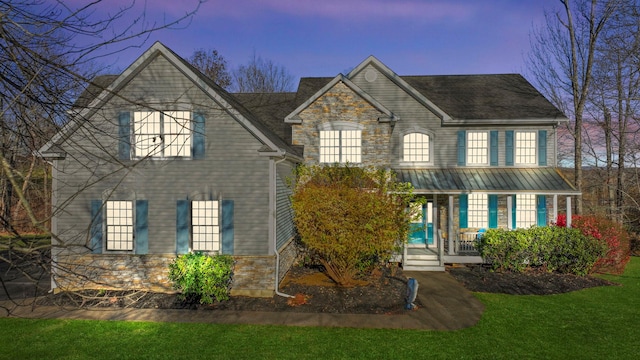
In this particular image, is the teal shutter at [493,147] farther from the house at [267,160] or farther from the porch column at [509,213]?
the porch column at [509,213]

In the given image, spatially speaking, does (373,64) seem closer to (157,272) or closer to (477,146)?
(477,146)

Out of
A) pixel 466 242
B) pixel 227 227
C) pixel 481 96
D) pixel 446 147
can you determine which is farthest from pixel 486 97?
pixel 227 227

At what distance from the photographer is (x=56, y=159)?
12.0m

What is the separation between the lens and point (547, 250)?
550 inches

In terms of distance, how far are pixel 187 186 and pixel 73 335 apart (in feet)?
16.7

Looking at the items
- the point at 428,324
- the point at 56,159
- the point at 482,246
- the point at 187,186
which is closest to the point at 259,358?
the point at 428,324

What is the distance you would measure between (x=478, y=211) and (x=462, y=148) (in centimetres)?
311

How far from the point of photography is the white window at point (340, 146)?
1611cm

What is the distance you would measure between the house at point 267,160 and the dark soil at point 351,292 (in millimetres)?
650

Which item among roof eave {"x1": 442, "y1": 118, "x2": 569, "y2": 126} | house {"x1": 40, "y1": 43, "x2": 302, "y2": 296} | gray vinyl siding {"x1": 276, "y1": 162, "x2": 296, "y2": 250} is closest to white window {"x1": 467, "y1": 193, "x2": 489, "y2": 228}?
roof eave {"x1": 442, "y1": 118, "x2": 569, "y2": 126}

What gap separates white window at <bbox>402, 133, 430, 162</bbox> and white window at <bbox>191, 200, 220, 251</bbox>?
9.66 meters

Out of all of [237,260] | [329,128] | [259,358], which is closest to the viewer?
[259,358]

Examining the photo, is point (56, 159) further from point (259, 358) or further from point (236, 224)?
point (259, 358)

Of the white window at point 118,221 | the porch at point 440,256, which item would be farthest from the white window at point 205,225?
the porch at point 440,256
